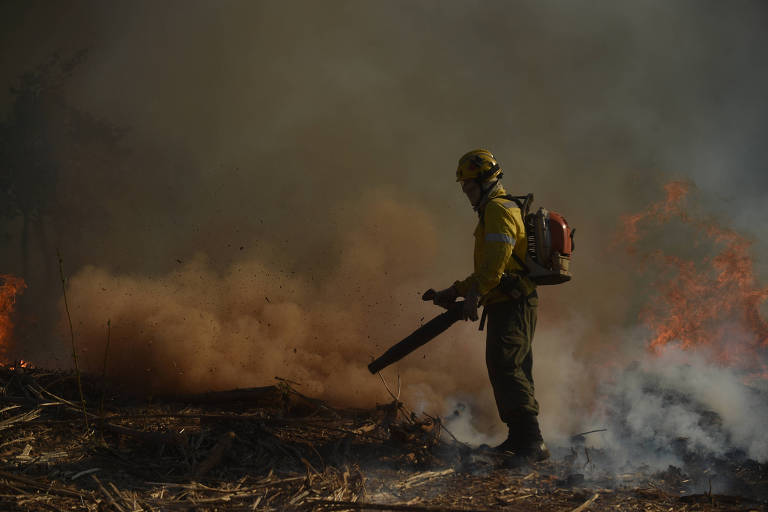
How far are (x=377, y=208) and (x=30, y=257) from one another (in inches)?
477

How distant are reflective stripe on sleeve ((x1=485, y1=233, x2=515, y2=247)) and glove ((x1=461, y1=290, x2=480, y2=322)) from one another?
423 millimetres

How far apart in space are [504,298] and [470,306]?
48 cm

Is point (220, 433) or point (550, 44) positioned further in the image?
point (550, 44)

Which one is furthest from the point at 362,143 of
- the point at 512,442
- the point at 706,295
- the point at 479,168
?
the point at 512,442

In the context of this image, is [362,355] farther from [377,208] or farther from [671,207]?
[671,207]

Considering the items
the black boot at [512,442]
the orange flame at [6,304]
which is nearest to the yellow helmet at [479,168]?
the black boot at [512,442]

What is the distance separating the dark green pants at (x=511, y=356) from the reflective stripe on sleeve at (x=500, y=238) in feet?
1.77

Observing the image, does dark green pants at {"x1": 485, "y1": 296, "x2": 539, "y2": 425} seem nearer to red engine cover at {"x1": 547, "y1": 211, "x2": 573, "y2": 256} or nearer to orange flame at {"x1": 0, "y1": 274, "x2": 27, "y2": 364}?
red engine cover at {"x1": 547, "y1": 211, "x2": 573, "y2": 256}

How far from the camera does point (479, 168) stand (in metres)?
4.94

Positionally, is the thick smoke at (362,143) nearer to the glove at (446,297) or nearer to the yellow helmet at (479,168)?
the glove at (446,297)

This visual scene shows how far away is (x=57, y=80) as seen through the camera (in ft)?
53.1

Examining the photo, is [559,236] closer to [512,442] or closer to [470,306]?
[470,306]

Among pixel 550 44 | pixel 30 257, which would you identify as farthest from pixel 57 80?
pixel 550 44

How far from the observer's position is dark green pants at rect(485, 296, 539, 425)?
4.69 m
